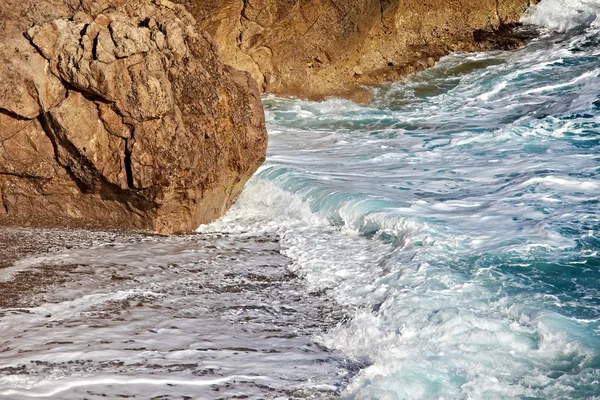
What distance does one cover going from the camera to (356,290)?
5574mm

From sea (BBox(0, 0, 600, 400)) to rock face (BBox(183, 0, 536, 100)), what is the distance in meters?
3.63

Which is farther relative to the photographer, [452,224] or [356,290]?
[452,224]

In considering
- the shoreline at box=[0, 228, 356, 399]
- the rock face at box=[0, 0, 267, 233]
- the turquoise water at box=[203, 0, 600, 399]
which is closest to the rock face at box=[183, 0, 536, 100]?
the turquoise water at box=[203, 0, 600, 399]

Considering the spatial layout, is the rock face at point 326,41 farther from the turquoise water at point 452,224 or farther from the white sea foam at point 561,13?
the white sea foam at point 561,13

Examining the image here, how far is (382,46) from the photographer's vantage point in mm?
14594

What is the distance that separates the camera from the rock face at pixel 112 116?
6445 mm

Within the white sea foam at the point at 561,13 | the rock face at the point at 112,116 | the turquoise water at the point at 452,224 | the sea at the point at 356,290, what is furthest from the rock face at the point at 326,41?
the rock face at the point at 112,116

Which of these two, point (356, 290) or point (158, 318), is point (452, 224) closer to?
point (356, 290)

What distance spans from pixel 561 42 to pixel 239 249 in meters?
10.4

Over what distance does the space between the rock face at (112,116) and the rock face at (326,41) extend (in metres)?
5.44

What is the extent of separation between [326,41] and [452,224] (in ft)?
24.3

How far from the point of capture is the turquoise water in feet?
14.4

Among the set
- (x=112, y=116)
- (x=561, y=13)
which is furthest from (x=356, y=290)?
(x=561, y=13)

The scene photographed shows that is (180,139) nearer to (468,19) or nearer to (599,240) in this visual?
(599,240)
